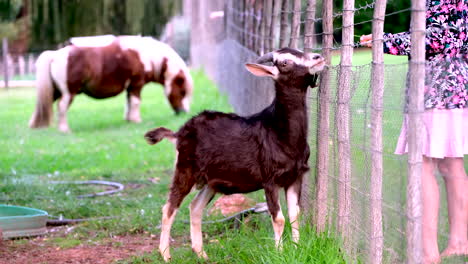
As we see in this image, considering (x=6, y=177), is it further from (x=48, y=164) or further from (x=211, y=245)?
(x=211, y=245)

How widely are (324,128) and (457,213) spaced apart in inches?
61.4

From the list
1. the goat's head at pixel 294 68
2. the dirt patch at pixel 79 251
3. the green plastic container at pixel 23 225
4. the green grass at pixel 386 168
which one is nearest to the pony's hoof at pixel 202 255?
the dirt patch at pixel 79 251

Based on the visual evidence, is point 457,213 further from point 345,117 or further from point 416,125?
point 345,117

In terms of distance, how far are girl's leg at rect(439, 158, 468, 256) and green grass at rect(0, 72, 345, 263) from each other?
1024 millimetres

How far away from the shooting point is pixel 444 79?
13.3 ft

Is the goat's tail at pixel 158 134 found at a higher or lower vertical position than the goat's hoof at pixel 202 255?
higher

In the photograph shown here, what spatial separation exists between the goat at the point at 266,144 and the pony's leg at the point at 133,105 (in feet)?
Answer: 35.1

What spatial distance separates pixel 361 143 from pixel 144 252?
2311 millimetres

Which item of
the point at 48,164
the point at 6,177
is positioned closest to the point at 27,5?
the point at 48,164

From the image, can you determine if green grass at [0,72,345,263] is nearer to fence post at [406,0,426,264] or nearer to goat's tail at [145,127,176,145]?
goat's tail at [145,127,176,145]

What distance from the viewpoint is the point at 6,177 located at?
8.98m

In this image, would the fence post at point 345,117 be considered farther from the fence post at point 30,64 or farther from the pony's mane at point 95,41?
the fence post at point 30,64

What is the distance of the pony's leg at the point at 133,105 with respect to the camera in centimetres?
1583

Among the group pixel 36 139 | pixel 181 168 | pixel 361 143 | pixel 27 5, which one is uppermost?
pixel 27 5
